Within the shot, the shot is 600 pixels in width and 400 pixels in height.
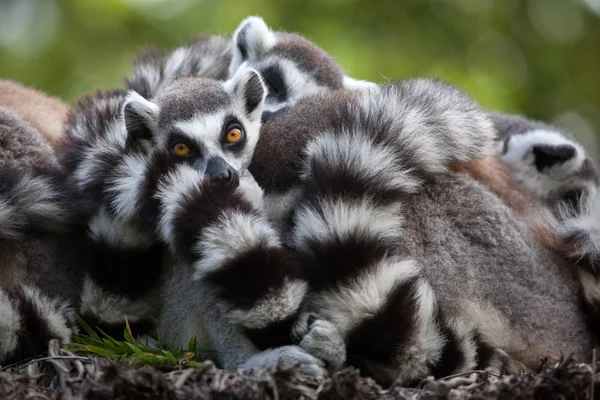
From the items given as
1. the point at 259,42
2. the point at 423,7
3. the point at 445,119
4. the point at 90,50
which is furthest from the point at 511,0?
the point at 445,119

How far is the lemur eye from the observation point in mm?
3902

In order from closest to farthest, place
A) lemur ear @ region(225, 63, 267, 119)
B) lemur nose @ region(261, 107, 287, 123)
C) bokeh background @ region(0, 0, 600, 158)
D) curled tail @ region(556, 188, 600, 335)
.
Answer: curled tail @ region(556, 188, 600, 335) → lemur ear @ region(225, 63, 267, 119) → lemur nose @ region(261, 107, 287, 123) → bokeh background @ region(0, 0, 600, 158)

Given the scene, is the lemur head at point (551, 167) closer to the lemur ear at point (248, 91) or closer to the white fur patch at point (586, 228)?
the white fur patch at point (586, 228)

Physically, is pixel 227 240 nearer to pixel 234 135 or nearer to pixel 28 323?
pixel 234 135

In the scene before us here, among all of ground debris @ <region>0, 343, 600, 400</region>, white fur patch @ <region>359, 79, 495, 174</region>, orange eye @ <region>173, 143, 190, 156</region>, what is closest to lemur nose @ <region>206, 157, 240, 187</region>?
orange eye @ <region>173, 143, 190, 156</region>

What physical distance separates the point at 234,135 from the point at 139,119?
0.46 m

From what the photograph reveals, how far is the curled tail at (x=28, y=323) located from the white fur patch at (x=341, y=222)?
46.2 inches

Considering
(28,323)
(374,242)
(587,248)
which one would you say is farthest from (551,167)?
(28,323)

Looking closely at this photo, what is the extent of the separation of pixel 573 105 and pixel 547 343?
7.97 m

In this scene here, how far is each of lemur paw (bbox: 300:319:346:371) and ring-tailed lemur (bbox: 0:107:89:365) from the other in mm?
1206

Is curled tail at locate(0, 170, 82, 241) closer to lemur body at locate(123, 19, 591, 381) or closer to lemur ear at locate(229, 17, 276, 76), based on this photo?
lemur body at locate(123, 19, 591, 381)

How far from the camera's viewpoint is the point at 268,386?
2.87 m

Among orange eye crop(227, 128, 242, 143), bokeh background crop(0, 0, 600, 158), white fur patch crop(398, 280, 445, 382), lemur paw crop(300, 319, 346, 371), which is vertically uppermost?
bokeh background crop(0, 0, 600, 158)

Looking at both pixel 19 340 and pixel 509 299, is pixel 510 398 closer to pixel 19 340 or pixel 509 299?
pixel 509 299
